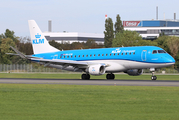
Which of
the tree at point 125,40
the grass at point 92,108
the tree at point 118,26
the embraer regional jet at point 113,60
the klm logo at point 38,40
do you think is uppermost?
the tree at point 118,26

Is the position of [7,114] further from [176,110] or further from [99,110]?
[176,110]

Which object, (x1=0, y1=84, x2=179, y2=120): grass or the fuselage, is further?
the fuselage

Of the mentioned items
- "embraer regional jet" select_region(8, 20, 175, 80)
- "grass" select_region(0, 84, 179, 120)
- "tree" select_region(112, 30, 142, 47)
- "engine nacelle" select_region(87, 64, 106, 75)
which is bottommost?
"grass" select_region(0, 84, 179, 120)

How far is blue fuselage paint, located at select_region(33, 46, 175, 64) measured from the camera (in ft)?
136

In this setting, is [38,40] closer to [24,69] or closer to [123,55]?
[123,55]

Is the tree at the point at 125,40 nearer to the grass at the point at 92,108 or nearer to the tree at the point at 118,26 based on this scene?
the tree at the point at 118,26

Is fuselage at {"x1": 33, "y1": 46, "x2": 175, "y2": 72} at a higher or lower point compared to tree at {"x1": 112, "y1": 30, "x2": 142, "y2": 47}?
lower

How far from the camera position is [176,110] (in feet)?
53.1

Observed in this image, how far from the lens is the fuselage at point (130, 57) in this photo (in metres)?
41.3

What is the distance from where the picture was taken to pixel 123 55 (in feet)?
143

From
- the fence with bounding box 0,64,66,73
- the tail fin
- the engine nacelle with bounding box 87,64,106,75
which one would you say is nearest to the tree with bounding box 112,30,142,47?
the fence with bounding box 0,64,66,73

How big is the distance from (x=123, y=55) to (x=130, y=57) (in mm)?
1092

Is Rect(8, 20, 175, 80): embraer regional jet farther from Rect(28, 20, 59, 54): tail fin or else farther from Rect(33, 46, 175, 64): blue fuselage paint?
Rect(28, 20, 59, 54): tail fin

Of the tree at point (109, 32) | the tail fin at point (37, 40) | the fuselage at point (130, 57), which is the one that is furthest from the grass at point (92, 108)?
the tree at point (109, 32)
